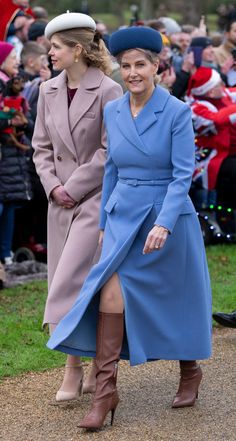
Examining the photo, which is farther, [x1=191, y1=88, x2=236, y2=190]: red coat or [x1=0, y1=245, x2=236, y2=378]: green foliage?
[x1=191, y1=88, x2=236, y2=190]: red coat

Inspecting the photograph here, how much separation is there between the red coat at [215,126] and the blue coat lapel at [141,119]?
4859 mm

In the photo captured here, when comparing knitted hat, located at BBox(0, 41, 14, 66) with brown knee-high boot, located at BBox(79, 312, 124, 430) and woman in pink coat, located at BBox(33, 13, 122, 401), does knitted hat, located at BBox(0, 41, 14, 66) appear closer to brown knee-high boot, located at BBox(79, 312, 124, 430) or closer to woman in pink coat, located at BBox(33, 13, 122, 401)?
woman in pink coat, located at BBox(33, 13, 122, 401)

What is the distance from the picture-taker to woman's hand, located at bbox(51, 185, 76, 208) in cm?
575

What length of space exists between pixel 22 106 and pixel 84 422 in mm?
4367

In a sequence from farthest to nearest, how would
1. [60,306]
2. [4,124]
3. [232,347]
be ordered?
[4,124] < [232,347] < [60,306]

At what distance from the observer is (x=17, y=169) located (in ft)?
29.4

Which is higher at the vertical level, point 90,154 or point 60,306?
point 90,154

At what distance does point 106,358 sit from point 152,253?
0.56 metres

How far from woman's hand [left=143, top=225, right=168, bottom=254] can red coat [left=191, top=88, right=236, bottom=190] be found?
5174 millimetres

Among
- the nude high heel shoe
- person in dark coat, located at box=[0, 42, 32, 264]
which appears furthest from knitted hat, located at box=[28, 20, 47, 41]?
the nude high heel shoe

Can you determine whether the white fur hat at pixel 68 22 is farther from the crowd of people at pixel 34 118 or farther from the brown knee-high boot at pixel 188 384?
the crowd of people at pixel 34 118

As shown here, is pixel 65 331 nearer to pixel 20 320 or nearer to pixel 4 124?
pixel 20 320

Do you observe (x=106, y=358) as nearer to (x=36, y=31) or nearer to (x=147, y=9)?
(x=36, y=31)

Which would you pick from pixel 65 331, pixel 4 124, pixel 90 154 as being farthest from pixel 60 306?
pixel 4 124
